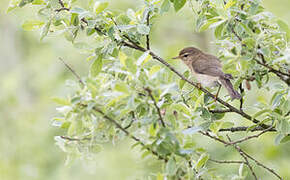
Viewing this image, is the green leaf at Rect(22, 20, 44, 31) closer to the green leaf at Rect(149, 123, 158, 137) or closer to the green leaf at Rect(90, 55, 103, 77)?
the green leaf at Rect(90, 55, 103, 77)

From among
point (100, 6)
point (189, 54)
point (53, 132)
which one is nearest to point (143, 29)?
point (100, 6)

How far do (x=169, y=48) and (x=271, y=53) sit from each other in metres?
5.15

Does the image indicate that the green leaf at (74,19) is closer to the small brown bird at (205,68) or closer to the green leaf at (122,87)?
the green leaf at (122,87)

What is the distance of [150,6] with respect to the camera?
2330 millimetres

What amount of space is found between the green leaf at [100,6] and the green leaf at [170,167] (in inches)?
30.7

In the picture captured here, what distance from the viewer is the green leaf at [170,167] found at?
1714mm

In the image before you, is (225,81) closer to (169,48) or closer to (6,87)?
(169,48)

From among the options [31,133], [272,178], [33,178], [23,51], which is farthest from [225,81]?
[23,51]

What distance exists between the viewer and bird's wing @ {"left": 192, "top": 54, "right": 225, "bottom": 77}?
3389 millimetres

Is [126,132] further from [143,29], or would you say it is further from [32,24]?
[32,24]

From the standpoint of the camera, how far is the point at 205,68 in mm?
3590

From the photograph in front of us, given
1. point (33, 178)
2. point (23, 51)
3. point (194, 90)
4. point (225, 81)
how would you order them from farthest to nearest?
point (23, 51) < point (33, 178) < point (225, 81) < point (194, 90)

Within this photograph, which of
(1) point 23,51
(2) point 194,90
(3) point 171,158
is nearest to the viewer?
(3) point 171,158

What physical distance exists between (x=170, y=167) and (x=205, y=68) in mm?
1962
